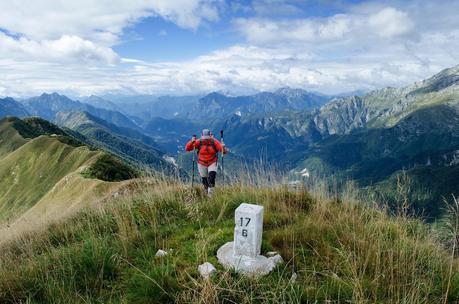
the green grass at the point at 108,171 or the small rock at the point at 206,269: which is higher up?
the small rock at the point at 206,269

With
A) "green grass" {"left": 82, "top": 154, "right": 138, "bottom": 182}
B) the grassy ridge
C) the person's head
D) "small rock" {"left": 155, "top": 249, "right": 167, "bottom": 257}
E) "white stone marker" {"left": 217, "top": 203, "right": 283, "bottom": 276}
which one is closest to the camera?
"white stone marker" {"left": 217, "top": 203, "right": 283, "bottom": 276}

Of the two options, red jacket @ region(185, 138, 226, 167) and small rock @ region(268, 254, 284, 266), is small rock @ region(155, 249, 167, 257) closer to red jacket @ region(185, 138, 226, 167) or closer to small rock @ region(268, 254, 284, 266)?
small rock @ region(268, 254, 284, 266)

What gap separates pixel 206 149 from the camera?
14.4 m

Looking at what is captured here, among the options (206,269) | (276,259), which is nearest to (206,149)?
(276,259)

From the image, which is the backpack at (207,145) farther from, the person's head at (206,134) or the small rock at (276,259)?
the small rock at (276,259)

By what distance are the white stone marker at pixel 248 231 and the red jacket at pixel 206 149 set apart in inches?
318

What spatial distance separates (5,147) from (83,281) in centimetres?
17653

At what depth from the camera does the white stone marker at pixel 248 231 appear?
19.9 ft

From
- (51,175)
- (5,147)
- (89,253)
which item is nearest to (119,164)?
(51,175)

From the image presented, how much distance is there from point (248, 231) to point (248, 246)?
256 mm

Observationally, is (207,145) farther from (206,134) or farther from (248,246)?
(248,246)

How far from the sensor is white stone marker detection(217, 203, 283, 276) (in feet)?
19.7

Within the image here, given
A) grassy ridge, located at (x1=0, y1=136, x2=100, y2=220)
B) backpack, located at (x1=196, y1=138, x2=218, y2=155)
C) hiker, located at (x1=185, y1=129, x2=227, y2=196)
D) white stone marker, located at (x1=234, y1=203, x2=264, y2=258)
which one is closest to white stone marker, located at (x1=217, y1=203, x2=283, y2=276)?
white stone marker, located at (x1=234, y1=203, x2=264, y2=258)

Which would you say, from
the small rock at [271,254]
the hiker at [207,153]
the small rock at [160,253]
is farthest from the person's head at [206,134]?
the small rock at [271,254]
